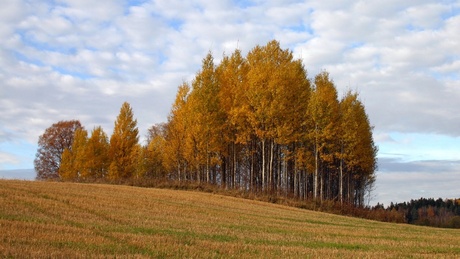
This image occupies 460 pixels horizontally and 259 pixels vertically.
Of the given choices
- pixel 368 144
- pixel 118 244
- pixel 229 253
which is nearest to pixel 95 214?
pixel 118 244

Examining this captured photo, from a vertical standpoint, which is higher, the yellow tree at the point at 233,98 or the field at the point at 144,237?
the yellow tree at the point at 233,98

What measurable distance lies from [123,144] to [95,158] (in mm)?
5507

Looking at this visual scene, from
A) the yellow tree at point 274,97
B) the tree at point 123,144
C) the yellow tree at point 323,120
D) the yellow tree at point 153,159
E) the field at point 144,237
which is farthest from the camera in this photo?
the yellow tree at point 153,159

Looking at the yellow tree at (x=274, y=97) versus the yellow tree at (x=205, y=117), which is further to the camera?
the yellow tree at (x=205, y=117)

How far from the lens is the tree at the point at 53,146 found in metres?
73.0

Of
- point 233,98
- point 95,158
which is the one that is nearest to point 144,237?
point 233,98

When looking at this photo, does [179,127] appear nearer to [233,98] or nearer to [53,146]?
[233,98]

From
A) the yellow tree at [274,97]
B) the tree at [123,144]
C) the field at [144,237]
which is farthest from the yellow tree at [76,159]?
the field at [144,237]

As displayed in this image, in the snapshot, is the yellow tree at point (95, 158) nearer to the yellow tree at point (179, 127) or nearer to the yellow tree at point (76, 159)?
the yellow tree at point (76, 159)

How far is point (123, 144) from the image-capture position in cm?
5812

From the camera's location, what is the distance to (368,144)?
49.8 meters

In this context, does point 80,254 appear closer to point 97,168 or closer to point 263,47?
point 263,47

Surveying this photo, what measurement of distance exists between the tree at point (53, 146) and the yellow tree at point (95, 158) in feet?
42.8

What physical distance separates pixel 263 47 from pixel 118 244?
119ft
